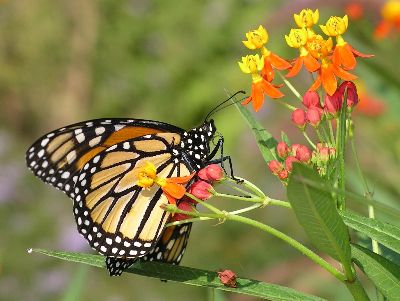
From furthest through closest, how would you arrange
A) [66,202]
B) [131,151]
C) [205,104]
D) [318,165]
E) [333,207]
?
1. [205,104]
2. [66,202]
3. [131,151]
4. [318,165]
5. [333,207]

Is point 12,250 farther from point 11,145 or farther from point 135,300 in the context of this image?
point 11,145

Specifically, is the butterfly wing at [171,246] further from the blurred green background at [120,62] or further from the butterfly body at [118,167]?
the blurred green background at [120,62]

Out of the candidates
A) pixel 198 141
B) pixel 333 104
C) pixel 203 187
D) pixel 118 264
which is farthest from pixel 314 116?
pixel 198 141

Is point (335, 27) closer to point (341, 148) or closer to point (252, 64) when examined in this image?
point (252, 64)

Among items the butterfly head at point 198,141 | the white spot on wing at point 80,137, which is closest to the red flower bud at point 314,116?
the butterfly head at point 198,141

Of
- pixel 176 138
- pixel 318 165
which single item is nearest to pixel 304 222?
pixel 318 165

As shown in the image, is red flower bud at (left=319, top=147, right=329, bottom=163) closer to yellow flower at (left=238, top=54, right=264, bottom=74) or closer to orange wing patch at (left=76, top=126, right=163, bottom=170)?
yellow flower at (left=238, top=54, right=264, bottom=74)
